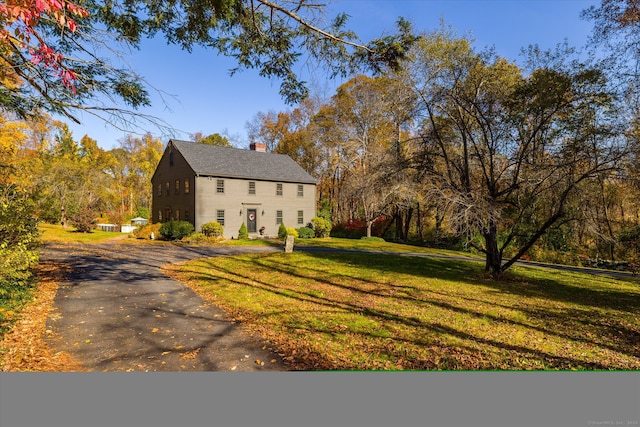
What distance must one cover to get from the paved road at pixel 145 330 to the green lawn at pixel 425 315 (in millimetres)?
547

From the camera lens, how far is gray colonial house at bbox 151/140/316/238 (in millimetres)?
25219

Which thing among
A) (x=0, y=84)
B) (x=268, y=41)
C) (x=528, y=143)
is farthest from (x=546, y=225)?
(x=0, y=84)

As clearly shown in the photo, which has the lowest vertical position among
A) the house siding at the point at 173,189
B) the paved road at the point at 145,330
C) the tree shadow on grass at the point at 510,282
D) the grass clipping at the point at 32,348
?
the tree shadow on grass at the point at 510,282

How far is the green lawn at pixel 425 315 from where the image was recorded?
4922mm

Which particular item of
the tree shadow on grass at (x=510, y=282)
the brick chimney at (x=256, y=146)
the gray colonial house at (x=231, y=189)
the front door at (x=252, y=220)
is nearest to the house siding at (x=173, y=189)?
the gray colonial house at (x=231, y=189)

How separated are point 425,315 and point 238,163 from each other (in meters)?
24.4

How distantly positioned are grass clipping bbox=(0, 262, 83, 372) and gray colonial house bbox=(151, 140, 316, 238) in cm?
1875

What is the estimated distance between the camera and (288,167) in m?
31.5

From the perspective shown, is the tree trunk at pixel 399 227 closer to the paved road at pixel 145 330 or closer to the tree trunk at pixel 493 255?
the tree trunk at pixel 493 255

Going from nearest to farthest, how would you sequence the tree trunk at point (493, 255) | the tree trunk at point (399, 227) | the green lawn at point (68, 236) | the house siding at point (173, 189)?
1. the tree trunk at point (493, 255)
2. the green lawn at point (68, 236)
3. the house siding at point (173, 189)
4. the tree trunk at point (399, 227)

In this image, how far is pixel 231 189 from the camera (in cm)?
2644

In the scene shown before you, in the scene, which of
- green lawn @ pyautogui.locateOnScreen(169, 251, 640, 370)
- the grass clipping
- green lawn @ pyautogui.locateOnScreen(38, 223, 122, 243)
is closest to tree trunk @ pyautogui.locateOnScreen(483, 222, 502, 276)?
green lawn @ pyautogui.locateOnScreen(169, 251, 640, 370)

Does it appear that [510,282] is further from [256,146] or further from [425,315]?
[256,146]

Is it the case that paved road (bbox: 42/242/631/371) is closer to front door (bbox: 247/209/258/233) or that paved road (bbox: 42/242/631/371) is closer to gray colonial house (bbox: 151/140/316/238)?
gray colonial house (bbox: 151/140/316/238)
